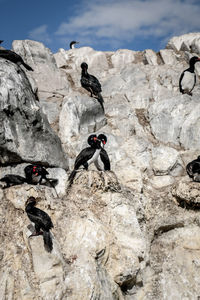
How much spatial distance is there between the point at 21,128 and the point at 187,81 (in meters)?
10.0

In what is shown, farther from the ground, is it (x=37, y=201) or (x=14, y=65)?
(x=14, y=65)

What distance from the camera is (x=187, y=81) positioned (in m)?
17.2

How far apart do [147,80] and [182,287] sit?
12.4 metres

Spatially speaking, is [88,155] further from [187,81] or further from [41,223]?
[187,81]

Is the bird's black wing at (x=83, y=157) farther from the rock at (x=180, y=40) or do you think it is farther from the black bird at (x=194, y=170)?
the rock at (x=180, y=40)

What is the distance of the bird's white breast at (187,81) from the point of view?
17.1 meters

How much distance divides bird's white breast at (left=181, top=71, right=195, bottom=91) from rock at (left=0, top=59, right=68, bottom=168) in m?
8.35

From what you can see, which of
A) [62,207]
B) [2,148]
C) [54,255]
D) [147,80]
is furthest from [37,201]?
[147,80]

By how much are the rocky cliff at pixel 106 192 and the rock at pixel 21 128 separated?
4cm

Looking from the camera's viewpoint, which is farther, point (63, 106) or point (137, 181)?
point (63, 106)

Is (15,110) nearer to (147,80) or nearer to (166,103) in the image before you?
(166,103)

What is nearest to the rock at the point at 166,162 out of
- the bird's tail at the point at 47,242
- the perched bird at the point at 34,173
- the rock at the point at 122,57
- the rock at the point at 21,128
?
the rock at the point at 21,128

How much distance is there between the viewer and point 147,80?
1873 centimetres

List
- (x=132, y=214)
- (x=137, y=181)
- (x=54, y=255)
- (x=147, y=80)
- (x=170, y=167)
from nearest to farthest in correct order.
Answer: (x=54, y=255) → (x=132, y=214) → (x=137, y=181) → (x=170, y=167) → (x=147, y=80)
